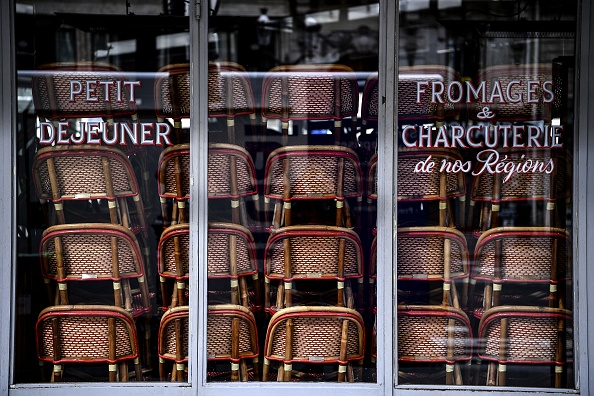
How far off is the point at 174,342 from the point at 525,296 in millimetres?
1783

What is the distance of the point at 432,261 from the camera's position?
3.43 meters

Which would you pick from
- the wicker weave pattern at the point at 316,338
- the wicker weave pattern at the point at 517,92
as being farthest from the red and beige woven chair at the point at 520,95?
the wicker weave pattern at the point at 316,338

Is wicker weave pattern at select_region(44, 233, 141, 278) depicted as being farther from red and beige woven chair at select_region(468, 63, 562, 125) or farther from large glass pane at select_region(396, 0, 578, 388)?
red and beige woven chair at select_region(468, 63, 562, 125)

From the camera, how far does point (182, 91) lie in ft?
11.3

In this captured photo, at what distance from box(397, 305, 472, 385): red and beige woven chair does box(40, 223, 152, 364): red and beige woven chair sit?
1387 millimetres

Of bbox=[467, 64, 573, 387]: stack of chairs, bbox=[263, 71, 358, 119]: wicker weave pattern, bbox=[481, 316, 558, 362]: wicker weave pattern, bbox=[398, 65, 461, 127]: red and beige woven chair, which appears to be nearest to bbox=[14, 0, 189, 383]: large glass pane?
bbox=[263, 71, 358, 119]: wicker weave pattern

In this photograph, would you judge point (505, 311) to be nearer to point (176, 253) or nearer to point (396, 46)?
point (396, 46)

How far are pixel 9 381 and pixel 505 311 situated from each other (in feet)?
8.10

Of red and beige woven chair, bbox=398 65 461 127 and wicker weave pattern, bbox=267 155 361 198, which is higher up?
red and beige woven chair, bbox=398 65 461 127

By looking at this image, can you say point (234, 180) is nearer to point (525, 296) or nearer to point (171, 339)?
point (171, 339)

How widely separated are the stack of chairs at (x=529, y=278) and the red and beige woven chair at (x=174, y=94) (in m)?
1.64

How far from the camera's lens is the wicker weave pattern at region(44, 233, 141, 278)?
3.37 metres

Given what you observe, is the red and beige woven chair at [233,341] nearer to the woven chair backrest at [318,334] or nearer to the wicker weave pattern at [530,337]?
the woven chair backrest at [318,334]

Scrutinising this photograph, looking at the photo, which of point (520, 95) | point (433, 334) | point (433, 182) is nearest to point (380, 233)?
point (433, 182)
